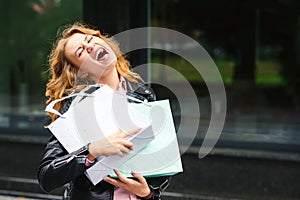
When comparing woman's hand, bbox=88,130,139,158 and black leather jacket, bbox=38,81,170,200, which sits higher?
woman's hand, bbox=88,130,139,158

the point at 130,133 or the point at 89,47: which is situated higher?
the point at 89,47

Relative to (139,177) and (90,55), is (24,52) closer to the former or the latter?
(90,55)

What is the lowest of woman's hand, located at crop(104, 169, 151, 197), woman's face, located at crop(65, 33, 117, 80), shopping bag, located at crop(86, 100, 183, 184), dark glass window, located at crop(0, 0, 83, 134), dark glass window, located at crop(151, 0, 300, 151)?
dark glass window, located at crop(151, 0, 300, 151)

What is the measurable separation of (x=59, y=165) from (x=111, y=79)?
1.16ft

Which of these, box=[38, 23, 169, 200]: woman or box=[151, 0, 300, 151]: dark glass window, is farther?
box=[151, 0, 300, 151]: dark glass window

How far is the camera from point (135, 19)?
21.0ft

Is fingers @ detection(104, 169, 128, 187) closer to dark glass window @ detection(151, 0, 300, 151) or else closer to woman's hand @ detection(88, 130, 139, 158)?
woman's hand @ detection(88, 130, 139, 158)

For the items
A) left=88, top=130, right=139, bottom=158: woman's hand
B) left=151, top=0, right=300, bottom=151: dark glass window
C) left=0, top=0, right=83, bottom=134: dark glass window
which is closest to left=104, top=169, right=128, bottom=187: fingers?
left=88, top=130, right=139, bottom=158: woman's hand

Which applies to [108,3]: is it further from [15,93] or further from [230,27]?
[230,27]

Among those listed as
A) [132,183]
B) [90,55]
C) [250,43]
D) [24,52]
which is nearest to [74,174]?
[132,183]

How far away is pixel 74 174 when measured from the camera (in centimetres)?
179

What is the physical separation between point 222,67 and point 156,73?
261 inches

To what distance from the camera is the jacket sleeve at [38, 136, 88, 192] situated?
1.78 metres

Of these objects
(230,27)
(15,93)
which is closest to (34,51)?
(15,93)
